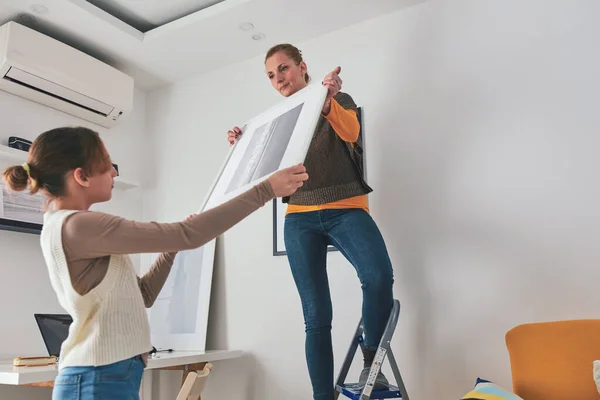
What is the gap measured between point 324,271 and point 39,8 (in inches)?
76.5

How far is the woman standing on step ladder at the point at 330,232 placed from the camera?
1.88 m

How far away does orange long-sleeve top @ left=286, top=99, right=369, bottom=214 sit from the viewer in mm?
1879

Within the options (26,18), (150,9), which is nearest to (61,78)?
(26,18)

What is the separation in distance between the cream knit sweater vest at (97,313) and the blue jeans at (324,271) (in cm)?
84

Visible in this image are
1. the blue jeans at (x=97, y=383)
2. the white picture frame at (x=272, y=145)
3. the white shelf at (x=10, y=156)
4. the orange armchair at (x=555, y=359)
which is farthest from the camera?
the white shelf at (x=10, y=156)

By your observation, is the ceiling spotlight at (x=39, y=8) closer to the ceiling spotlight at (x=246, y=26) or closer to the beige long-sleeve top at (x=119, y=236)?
the ceiling spotlight at (x=246, y=26)

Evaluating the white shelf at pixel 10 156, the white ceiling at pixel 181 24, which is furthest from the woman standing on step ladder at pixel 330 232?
the white shelf at pixel 10 156

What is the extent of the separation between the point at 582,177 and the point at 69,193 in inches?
73.2

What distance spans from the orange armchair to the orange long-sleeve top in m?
0.72

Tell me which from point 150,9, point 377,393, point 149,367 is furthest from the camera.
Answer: point 150,9

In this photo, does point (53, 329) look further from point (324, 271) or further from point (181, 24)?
point (181, 24)

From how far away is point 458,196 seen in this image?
2.38 m

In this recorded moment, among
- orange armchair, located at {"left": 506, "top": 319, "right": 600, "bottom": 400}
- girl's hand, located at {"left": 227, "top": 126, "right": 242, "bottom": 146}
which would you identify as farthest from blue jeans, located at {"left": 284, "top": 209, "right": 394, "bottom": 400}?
orange armchair, located at {"left": 506, "top": 319, "right": 600, "bottom": 400}

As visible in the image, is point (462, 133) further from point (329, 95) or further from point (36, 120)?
point (36, 120)
